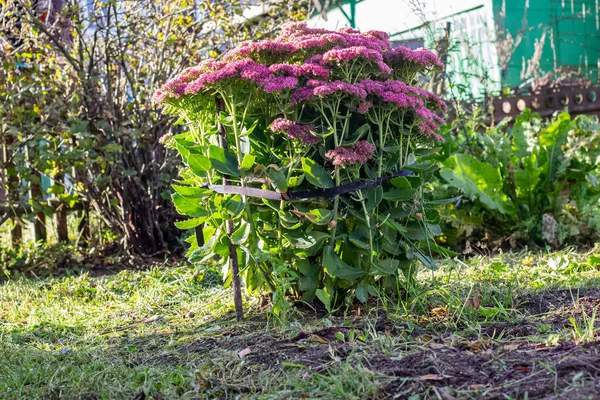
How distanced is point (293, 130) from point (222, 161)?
371 millimetres

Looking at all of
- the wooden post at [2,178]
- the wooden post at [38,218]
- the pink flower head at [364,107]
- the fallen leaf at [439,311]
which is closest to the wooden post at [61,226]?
the wooden post at [38,218]

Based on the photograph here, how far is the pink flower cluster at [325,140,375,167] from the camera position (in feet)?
9.36

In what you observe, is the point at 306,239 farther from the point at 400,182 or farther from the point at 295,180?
the point at 400,182

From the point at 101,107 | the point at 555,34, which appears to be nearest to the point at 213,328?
the point at 101,107

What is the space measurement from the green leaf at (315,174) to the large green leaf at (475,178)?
2104mm

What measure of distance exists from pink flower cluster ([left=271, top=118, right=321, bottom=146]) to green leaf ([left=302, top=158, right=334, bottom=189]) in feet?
0.32

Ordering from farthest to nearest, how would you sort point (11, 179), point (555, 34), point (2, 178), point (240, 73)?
point (555, 34), point (11, 179), point (2, 178), point (240, 73)

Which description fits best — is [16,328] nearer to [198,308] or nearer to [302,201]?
[198,308]

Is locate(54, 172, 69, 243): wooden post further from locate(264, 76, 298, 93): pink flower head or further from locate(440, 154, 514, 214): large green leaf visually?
locate(264, 76, 298, 93): pink flower head

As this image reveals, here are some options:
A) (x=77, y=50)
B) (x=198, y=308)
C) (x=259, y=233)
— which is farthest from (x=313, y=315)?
(x=77, y=50)

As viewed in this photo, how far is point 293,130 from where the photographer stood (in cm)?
287

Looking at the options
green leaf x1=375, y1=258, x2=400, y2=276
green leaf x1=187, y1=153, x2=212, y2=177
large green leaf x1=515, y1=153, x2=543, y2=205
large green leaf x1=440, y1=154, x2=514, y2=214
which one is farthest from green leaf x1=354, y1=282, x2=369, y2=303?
large green leaf x1=515, y1=153, x2=543, y2=205

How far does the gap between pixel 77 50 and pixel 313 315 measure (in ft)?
11.1

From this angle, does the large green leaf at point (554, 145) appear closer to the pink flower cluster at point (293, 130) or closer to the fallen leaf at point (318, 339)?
the pink flower cluster at point (293, 130)
